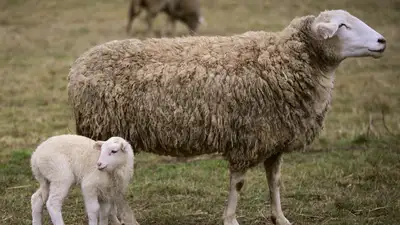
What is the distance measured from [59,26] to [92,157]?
14.5 m

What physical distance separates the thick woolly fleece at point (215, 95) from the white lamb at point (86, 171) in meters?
0.66

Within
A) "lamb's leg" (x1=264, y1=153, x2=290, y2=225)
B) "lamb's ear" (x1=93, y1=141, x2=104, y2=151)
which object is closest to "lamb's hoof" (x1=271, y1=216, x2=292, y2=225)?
"lamb's leg" (x1=264, y1=153, x2=290, y2=225)

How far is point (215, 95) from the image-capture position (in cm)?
622

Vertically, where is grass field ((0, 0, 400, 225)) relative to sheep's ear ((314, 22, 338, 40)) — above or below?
below

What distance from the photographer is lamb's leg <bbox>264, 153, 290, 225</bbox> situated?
651 centimetres

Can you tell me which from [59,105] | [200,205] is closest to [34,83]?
[59,105]

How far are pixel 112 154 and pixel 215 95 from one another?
1161 millimetres

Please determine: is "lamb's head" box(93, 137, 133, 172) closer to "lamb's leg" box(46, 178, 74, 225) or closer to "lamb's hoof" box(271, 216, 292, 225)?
"lamb's leg" box(46, 178, 74, 225)

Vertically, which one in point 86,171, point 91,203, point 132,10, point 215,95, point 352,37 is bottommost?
point 132,10

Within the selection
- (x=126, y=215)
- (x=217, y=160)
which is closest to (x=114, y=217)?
(x=126, y=215)

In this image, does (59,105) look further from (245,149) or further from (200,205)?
(245,149)

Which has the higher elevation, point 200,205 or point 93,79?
point 93,79

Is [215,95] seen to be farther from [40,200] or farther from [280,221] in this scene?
[40,200]

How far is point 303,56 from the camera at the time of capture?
20.8ft
